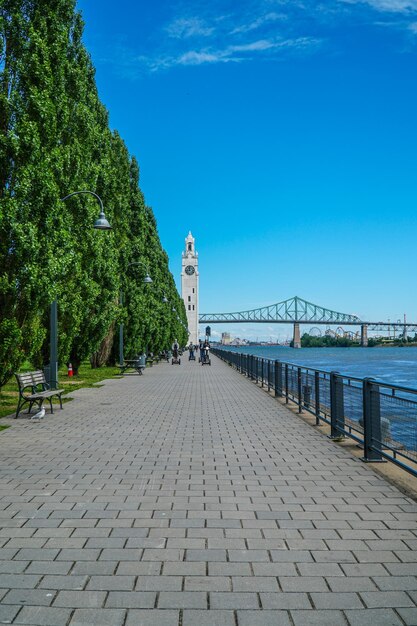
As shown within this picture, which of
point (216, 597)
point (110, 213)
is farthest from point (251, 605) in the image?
point (110, 213)

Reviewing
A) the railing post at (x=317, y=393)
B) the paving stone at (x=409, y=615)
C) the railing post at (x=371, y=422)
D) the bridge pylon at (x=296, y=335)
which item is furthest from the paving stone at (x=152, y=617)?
the bridge pylon at (x=296, y=335)

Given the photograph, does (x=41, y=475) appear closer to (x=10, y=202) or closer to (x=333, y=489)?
(x=333, y=489)

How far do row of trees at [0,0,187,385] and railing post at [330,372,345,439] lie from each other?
26.0 ft

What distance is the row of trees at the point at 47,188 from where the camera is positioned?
562 inches

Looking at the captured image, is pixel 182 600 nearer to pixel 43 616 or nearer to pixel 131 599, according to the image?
pixel 131 599

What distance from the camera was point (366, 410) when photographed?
7633mm

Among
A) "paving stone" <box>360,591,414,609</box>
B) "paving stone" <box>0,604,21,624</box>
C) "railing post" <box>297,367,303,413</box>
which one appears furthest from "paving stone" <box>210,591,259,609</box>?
"railing post" <box>297,367,303,413</box>

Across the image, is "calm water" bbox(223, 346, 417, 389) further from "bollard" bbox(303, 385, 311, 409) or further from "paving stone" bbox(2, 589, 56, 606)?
"paving stone" bbox(2, 589, 56, 606)

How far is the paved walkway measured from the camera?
Answer: 3.38 meters

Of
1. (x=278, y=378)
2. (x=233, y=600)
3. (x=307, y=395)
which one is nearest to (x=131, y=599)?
(x=233, y=600)

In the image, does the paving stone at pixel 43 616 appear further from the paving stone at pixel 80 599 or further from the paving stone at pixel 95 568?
the paving stone at pixel 95 568

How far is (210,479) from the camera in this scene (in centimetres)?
657

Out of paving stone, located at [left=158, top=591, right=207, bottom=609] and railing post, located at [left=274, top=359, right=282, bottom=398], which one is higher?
railing post, located at [left=274, top=359, right=282, bottom=398]

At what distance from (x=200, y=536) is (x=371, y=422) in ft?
11.8
